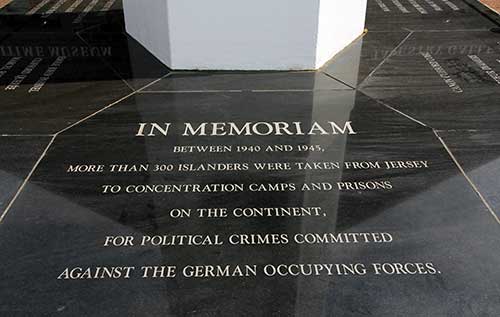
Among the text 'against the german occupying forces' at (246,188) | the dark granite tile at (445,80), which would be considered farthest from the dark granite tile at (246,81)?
the text 'against the german occupying forces' at (246,188)

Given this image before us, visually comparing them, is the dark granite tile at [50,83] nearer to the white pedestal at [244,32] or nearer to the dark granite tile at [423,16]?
the white pedestal at [244,32]

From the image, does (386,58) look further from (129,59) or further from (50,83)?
(50,83)

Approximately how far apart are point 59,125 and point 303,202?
2.56 m

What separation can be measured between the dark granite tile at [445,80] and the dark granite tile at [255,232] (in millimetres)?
698

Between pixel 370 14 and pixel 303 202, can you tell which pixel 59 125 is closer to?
pixel 303 202

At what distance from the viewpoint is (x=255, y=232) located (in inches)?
133

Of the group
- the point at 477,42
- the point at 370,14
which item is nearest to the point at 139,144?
the point at 477,42

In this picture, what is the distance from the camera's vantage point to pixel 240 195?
3766 mm

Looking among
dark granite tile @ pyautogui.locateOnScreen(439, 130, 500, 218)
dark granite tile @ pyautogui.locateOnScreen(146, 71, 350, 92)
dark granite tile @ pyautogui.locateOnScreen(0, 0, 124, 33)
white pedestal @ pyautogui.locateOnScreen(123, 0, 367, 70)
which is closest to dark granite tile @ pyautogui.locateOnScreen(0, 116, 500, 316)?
dark granite tile @ pyautogui.locateOnScreen(439, 130, 500, 218)

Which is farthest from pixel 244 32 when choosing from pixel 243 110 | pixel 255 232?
pixel 255 232

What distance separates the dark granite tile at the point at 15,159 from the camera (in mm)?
3845

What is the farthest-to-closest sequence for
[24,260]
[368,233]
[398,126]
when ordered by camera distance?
[398,126], [368,233], [24,260]

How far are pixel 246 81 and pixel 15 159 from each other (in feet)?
8.82

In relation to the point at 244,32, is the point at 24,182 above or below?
below
